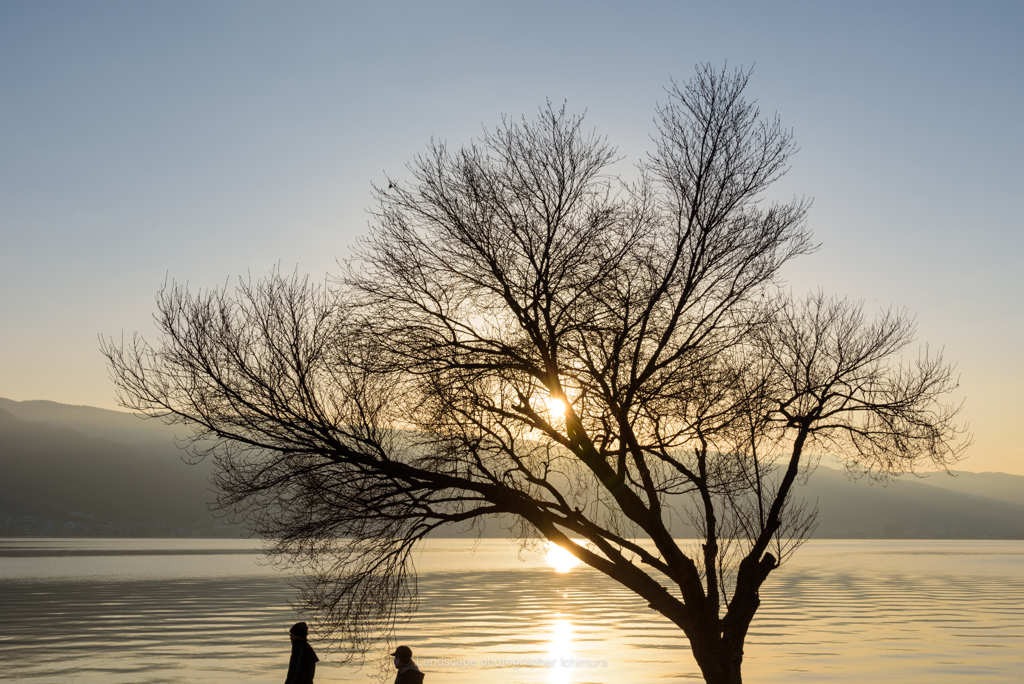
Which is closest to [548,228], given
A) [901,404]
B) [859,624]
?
[901,404]

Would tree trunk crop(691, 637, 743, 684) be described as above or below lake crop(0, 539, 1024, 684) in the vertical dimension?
above

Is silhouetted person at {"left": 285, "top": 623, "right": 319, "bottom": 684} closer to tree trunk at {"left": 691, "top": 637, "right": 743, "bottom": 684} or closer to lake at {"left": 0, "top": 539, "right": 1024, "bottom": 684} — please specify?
lake at {"left": 0, "top": 539, "right": 1024, "bottom": 684}

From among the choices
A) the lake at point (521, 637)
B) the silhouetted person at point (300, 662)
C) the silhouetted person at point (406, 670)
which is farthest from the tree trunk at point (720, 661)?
the silhouetted person at point (300, 662)

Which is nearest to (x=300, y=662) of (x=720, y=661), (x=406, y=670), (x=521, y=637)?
(x=406, y=670)

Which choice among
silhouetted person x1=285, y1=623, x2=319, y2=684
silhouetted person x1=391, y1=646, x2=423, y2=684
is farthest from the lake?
silhouetted person x1=391, y1=646, x2=423, y2=684

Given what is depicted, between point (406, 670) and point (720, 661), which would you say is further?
point (720, 661)

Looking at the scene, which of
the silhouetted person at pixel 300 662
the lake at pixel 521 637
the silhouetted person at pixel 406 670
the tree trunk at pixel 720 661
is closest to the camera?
the silhouetted person at pixel 406 670

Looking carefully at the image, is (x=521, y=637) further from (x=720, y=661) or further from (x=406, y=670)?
(x=406, y=670)

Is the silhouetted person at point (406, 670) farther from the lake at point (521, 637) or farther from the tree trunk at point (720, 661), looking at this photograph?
the tree trunk at point (720, 661)

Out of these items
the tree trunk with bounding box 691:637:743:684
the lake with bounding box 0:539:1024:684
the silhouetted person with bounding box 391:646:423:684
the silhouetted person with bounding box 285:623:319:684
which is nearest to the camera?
the silhouetted person with bounding box 391:646:423:684

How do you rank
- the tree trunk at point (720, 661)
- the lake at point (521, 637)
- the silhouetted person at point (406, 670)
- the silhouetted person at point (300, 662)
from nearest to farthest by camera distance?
the silhouetted person at point (406, 670), the silhouetted person at point (300, 662), the tree trunk at point (720, 661), the lake at point (521, 637)

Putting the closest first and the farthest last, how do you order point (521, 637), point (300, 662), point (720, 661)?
point (300, 662) < point (720, 661) < point (521, 637)

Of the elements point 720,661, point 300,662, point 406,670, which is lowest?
point 720,661

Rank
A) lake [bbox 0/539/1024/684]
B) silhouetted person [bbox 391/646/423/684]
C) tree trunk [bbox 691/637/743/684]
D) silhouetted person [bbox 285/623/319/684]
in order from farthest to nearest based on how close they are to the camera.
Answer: lake [bbox 0/539/1024/684], tree trunk [bbox 691/637/743/684], silhouetted person [bbox 285/623/319/684], silhouetted person [bbox 391/646/423/684]
